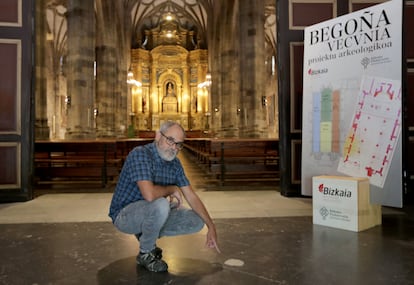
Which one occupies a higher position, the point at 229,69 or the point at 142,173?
the point at 229,69

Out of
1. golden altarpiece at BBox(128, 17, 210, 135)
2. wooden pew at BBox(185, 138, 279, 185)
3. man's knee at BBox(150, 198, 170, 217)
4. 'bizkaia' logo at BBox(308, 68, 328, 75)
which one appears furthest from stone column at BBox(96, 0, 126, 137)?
man's knee at BBox(150, 198, 170, 217)

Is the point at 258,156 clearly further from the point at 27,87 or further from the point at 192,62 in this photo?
the point at 192,62

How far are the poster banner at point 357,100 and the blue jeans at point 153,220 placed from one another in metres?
2.68

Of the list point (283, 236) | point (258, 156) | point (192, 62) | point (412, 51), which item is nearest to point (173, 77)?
point (192, 62)

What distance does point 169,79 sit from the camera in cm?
3775

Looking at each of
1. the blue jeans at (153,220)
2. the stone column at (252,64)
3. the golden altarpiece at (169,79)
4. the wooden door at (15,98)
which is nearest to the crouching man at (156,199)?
the blue jeans at (153,220)

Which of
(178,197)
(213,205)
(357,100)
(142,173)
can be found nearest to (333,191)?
(357,100)

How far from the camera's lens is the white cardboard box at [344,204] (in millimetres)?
4488

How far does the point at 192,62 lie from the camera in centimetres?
3712

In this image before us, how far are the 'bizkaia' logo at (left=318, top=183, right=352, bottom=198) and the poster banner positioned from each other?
0.46 meters

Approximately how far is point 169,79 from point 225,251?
35.0 m

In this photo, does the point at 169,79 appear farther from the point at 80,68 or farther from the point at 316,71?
the point at 316,71

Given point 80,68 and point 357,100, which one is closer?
point 357,100

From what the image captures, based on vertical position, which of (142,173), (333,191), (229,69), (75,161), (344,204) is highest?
(229,69)
